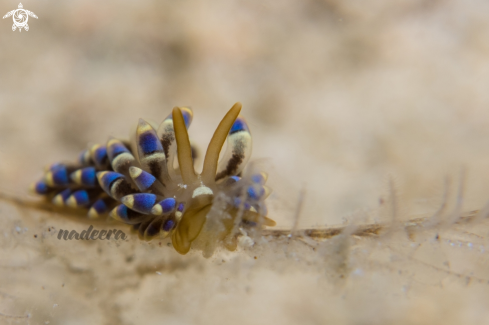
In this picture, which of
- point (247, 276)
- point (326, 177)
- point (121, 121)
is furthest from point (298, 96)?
point (247, 276)

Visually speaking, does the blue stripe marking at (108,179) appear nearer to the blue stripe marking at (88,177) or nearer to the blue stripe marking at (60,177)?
the blue stripe marking at (88,177)

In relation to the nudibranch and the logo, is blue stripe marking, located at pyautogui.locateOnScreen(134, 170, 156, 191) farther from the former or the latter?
the logo

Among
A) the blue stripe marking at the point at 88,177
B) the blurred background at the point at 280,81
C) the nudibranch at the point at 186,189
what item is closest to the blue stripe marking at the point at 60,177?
the blue stripe marking at the point at 88,177

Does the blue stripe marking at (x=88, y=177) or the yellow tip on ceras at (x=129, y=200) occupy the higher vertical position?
the blue stripe marking at (x=88, y=177)

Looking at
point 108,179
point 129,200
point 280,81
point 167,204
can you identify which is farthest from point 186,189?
point 280,81

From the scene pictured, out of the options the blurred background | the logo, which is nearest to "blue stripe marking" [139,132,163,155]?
the blurred background
